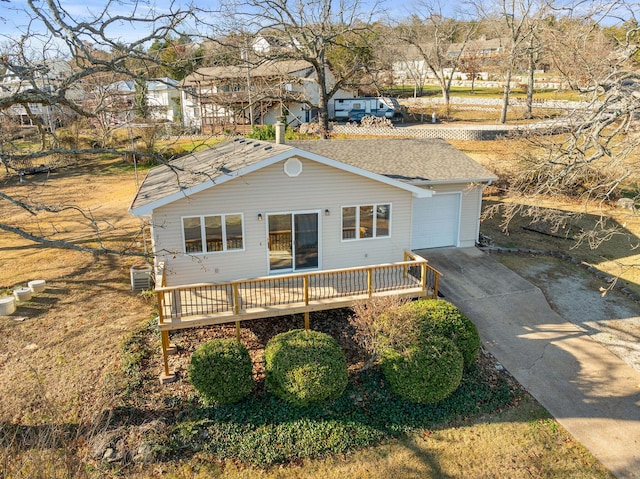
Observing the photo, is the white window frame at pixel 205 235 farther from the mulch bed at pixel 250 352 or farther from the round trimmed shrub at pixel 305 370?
the round trimmed shrub at pixel 305 370

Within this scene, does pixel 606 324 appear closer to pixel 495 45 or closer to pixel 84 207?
pixel 84 207

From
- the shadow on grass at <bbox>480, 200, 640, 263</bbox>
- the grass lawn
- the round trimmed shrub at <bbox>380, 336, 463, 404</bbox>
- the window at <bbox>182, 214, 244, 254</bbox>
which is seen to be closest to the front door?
the window at <bbox>182, 214, 244, 254</bbox>

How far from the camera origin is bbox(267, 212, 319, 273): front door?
12102mm

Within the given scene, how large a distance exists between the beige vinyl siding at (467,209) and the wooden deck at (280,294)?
13.1 ft

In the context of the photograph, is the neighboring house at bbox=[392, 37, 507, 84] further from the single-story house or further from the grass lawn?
the grass lawn

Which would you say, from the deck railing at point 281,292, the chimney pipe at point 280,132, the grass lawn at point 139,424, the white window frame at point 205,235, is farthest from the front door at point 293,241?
the chimney pipe at point 280,132

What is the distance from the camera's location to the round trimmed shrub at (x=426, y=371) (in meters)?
9.04

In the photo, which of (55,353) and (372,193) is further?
(372,193)

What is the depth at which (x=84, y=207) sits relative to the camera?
79.2ft

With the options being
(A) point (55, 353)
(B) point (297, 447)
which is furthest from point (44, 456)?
(A) point (55, 353)

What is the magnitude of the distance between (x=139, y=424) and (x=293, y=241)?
572 cm

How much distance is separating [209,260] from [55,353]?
13.4 ft

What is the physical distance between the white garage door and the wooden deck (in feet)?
10.1

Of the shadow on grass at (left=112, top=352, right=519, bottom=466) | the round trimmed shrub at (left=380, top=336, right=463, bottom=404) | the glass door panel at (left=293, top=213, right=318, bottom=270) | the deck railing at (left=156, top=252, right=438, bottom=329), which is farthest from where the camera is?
the glass door panel at (left=293, top=213, right=318, bottom=270)
